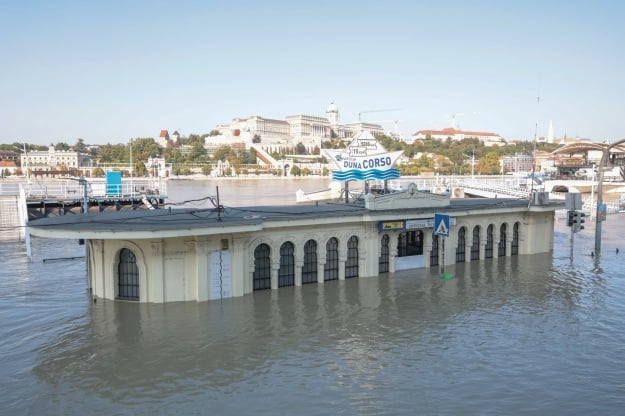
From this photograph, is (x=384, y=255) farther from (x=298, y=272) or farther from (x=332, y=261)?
(x=298, y=272)

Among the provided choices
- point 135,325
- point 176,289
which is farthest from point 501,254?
point 135,325

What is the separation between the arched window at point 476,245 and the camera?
33.5 m

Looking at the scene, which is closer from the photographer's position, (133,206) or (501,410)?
(501,410)

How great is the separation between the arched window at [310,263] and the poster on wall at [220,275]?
181 inches

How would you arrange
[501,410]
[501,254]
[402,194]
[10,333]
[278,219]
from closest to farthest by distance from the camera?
[501,410], [10,333], [278,219], [402,194], [501,254]

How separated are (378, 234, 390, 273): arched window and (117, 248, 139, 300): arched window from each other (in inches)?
513

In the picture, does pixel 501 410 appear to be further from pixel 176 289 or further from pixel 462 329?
pixel 176 289

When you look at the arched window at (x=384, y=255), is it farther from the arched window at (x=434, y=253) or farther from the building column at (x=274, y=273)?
the building column at (x=274, y=273)

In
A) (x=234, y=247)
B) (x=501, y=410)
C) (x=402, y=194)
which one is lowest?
(x=501, y=410)

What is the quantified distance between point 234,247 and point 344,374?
940 cm

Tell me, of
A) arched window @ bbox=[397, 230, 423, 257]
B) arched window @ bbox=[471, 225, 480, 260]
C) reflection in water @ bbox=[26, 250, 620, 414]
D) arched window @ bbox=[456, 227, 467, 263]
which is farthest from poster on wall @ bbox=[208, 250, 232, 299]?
arched window @ bbox=[471, 225, 480, 260]

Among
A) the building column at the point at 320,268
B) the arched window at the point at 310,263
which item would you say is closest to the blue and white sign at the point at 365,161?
the arched window at the point at 310,263

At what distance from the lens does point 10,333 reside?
20.0m

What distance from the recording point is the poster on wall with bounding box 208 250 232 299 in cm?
2369
